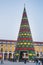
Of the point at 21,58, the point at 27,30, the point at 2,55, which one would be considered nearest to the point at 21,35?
the point at 27,30

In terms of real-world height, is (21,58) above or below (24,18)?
below

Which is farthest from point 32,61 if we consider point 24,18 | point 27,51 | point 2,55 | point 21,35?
point 2,55

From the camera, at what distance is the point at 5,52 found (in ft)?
164

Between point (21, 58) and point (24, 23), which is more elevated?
point (24, 23)

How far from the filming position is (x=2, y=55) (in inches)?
1909

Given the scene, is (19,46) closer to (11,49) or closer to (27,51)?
(27,51)

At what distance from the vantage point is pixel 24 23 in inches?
1257

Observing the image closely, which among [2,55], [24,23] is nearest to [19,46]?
[24,23]

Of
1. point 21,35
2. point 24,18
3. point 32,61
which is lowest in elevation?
point 32,61

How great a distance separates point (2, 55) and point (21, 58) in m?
16.5

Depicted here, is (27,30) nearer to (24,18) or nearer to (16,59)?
(24,18)

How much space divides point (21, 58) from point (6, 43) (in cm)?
1862

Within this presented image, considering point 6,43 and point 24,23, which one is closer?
point 24,23

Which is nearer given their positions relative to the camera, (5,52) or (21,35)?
(21,35)
